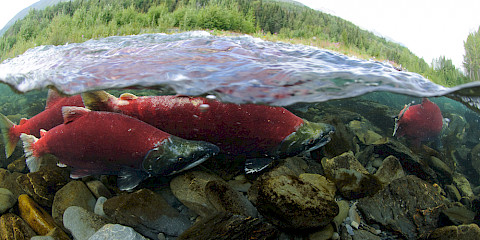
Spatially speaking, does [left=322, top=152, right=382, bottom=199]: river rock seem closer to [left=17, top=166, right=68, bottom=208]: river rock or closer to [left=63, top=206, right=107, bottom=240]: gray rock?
[left=63, top=206, right=107, bottom=240]: gray rock

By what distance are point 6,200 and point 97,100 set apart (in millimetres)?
1596

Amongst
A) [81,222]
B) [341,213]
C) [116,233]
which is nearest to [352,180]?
[341,213]

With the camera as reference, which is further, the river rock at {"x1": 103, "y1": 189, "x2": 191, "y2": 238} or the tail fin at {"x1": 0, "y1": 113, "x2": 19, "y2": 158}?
the tail fin at {"x1": 0, "y1": 113, "x2": 19, "y2": 158}

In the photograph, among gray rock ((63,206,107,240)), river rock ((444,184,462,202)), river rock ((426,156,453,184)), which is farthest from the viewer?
river rock ((426,156,453,184))

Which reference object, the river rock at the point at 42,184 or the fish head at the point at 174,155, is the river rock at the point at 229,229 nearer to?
the fish head at the point at 174,155

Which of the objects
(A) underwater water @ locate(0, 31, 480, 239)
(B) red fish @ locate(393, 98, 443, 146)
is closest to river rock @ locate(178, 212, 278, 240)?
(A) underwater water @ locate(0, 31, 480, 239)

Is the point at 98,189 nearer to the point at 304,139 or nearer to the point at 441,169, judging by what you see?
the point at 304,139

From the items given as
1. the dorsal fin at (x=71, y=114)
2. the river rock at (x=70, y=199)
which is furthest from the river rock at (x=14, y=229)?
the dorsal fin at (x=71, y=114)

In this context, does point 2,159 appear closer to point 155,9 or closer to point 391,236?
point 155,9

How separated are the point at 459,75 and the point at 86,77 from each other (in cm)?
506

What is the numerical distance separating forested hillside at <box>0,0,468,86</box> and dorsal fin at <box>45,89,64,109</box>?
60.9 inches

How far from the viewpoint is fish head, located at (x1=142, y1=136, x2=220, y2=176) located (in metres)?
2.33

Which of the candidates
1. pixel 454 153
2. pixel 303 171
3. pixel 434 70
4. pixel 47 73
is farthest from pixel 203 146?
pixel 454 153

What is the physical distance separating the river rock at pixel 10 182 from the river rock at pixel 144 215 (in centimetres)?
153
